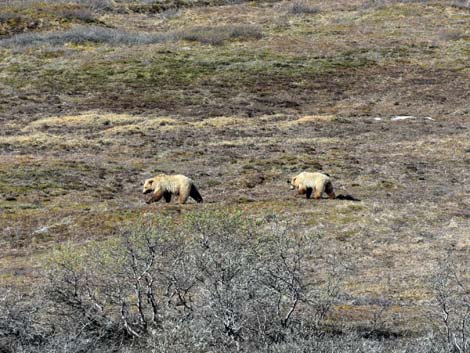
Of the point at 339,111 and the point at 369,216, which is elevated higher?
the point at 369,216

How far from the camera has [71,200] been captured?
107 feet

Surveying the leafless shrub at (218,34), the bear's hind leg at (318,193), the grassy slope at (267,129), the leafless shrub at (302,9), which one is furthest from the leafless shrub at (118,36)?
the bear's hind leg at (318,193)

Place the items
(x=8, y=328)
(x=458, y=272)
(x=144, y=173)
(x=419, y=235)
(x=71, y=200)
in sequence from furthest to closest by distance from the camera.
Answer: (x=144, y=173) < (x=71, y=200) < (x=419, y=235) < (x=458, y=272) < (x=8, y=328)

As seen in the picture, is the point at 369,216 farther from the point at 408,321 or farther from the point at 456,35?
the point at 456,35

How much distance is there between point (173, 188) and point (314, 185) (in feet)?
16.3

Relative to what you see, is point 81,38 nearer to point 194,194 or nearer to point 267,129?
point 267,129

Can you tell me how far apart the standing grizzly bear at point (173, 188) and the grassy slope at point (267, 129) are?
1000 mm

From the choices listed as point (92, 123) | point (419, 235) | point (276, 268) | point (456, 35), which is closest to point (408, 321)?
point (276, 268)

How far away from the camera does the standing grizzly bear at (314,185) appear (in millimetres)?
30062

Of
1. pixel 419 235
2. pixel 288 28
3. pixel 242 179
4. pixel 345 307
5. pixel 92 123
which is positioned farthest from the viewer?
pixel 288 28

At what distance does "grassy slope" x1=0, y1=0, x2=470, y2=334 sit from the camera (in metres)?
26.6

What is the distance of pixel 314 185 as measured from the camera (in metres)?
30.2

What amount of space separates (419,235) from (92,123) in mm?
28463

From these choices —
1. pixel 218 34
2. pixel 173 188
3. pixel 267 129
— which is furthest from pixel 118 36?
pixel 173 188
